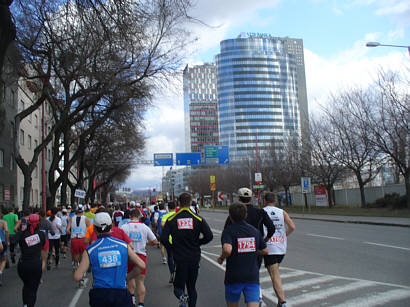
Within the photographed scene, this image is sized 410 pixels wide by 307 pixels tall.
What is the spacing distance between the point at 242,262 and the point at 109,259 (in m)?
1.53

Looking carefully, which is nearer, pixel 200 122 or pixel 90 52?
pixel 90 52

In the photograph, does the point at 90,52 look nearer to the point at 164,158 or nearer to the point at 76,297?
the point at 76,297

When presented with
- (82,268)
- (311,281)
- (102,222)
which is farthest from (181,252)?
(311,281)

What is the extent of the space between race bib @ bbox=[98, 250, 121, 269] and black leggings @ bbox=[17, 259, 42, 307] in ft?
10.9

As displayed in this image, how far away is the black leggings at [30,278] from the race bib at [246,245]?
388 centimetres

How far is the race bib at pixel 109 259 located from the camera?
12.2 ft

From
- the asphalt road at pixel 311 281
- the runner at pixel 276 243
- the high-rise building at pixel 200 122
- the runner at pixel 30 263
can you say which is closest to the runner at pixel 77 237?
the asphalt road at pixel 311 281

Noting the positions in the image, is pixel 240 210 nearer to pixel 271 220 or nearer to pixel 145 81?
pixel 271 220

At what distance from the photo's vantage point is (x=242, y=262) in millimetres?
4398

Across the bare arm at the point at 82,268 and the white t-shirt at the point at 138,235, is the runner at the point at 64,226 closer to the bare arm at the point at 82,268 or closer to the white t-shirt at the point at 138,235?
the white t-shirt at the point at 138,235

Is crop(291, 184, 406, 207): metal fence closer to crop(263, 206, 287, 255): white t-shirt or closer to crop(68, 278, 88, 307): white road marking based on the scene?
crop(68, 278, 88, 307): white road marking

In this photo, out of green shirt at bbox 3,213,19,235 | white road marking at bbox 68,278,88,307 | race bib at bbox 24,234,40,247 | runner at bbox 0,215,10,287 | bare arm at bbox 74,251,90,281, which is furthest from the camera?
green shirt at bbox 3,213,19,235

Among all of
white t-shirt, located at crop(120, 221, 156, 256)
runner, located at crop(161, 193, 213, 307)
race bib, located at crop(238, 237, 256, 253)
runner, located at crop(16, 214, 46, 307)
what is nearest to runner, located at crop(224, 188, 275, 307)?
runner, located at crop(161, 193, 213, 307)

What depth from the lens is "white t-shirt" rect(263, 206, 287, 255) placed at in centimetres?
608
